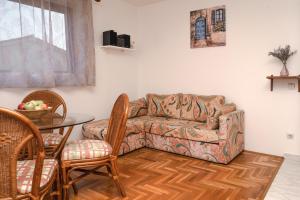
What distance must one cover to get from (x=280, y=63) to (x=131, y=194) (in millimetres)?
2530

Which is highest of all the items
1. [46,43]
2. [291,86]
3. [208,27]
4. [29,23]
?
[208,27]

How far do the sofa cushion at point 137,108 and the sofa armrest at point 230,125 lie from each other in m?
1.53

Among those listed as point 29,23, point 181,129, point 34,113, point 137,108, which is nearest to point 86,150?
point 34,113

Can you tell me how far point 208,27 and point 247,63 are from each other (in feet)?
2.72

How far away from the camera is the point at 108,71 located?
13.5 feet

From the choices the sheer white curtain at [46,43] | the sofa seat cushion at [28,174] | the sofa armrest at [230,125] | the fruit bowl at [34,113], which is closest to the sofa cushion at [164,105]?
the sofa armrest at [230,125]

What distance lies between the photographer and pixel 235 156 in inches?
129

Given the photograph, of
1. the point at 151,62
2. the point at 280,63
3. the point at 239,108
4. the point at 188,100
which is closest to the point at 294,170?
the point at 239,108

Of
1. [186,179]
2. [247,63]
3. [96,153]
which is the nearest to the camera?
[96,153]

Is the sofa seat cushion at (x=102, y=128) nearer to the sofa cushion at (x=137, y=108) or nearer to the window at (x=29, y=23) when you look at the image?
the sofa cushion at (x=137, y=108)

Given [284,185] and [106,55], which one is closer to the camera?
[284,185]

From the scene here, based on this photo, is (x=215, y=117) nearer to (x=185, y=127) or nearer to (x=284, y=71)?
(x=185, y=127)

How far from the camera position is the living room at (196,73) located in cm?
275

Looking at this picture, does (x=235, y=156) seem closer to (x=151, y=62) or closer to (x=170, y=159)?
(x=170, y=159)
